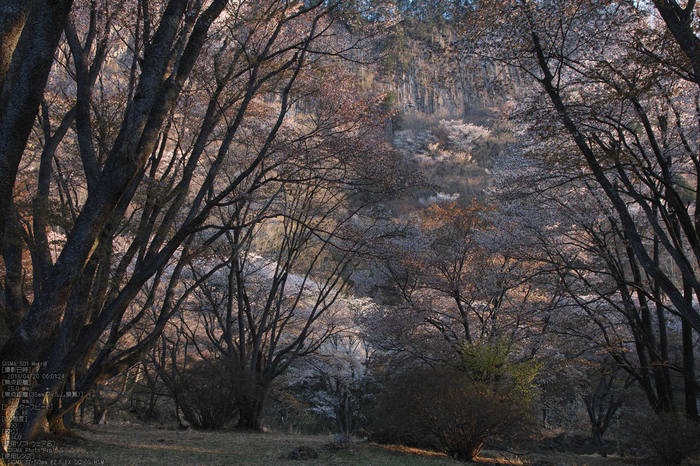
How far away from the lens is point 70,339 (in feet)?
16.2

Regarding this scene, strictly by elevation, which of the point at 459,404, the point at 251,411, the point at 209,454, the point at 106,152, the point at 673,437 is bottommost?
the point at 251,411

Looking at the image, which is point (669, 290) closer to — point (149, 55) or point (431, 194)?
point (149, 55)

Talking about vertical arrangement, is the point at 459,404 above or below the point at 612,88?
below

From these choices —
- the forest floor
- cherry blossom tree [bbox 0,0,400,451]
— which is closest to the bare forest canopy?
cherry blossom tree [bbox 0,0,400,451]

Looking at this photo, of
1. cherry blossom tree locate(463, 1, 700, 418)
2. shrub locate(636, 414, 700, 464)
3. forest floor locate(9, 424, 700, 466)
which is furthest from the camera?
shrub locate(636, 414, 700, 464)

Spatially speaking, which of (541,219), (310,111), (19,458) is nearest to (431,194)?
(541,219)

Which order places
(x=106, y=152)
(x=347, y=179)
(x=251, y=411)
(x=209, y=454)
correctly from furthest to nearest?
(x=251, y=411)
(x=347, y=179)
(x=106, y=152)
(x=209, y=454)

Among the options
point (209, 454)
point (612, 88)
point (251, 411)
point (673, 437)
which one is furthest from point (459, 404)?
point (251, 411)

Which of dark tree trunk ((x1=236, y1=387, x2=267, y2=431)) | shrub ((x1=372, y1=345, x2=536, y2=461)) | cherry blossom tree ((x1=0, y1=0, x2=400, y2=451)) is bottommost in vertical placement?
dark tree trunk ((x1=236, y1=387, x2=267, y2=431))

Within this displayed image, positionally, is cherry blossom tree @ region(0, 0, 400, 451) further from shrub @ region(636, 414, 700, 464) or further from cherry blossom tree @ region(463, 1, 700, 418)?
shrub @ region(636, 414, 700, 464)

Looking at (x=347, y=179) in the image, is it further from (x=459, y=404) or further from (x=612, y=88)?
(x=612, y=88)

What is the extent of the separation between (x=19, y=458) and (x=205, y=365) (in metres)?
7.37

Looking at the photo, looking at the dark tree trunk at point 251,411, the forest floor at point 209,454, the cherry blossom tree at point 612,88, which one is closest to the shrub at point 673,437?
the forest floor at point 209,454

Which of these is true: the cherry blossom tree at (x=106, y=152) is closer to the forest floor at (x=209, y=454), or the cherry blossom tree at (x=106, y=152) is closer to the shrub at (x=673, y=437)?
the forest floor at (x=209, y=454)
